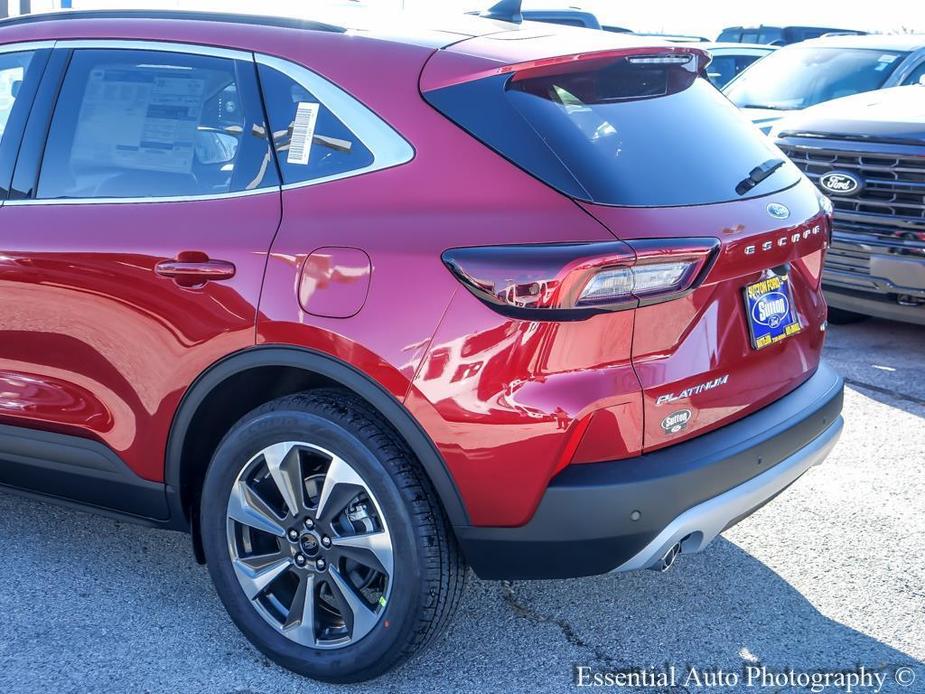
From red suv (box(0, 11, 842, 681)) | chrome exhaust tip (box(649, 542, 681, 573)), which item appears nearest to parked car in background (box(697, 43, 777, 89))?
red suv (box(0, 11, 842, 681))

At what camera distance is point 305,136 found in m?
2.98

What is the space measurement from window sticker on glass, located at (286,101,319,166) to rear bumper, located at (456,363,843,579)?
1.06 meters

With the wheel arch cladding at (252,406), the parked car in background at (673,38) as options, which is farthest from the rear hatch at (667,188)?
the wheel arch cladding at (252,406)

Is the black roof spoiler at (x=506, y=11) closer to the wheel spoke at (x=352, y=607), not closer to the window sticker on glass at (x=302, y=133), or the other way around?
the window sticker on glass at (x=302, y=133)

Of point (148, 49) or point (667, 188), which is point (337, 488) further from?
point (148, 49)

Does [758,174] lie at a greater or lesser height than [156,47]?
lesser

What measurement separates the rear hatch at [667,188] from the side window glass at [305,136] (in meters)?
0.26

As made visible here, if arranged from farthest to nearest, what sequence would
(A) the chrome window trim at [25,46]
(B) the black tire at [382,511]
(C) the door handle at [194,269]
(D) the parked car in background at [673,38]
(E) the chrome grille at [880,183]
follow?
(E) the chrome grille at [880,183]
(D) the parked car in background at [673,38]
(A) the chrome window trim at [25,46]
(C) the door handle at [194,269]
(B) the black tire at [382,511]

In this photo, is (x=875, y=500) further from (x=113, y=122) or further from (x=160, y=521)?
(x=113, y=122)

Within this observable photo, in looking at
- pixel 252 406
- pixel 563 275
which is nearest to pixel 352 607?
pixel 252 406

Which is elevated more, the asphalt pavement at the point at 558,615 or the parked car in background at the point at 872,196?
the parked car in background at the point at 872,196

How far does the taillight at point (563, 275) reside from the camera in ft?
8.50

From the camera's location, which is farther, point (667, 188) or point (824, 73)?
point (824, 73)

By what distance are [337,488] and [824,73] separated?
7.03 meters
